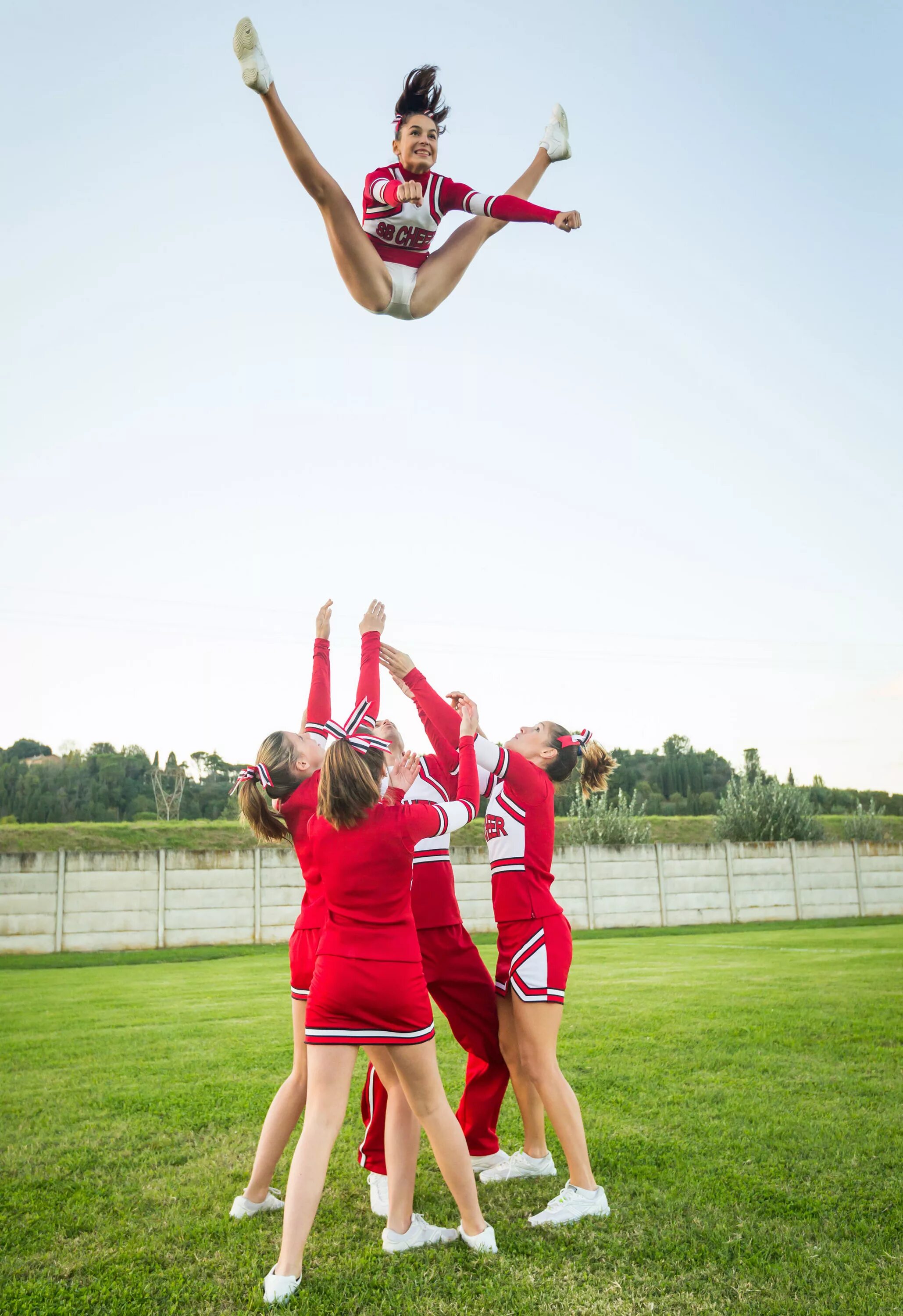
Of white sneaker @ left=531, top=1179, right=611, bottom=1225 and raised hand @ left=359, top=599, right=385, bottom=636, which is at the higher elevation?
raised hand @ left=359, top=599, right=385, bottom=636

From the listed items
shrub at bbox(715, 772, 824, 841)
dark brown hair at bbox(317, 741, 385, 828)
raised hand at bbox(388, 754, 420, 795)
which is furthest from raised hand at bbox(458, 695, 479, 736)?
shrub at bbox(715, 772, 824, 841)

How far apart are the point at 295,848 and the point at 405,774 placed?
73 centimetres

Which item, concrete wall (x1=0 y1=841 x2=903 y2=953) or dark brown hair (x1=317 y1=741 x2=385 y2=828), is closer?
dark brown hair (x1=317 y1=741 x2=385 y2=828)

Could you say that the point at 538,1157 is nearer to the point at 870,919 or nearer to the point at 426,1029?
the point at 426,1029

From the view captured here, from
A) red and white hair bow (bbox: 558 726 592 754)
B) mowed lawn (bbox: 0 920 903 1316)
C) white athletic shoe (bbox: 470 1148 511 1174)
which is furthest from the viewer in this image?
red and white hair bow (bbox: 558 726 592 754)

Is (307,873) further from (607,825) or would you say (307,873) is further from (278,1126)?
(607,825)

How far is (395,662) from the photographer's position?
4.58 meters

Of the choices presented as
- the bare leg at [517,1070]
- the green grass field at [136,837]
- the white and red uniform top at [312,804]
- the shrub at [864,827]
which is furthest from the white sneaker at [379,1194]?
the shrub at [864,827]

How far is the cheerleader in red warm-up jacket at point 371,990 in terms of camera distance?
339 cm

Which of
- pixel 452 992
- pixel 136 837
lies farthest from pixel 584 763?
pixel 136 837

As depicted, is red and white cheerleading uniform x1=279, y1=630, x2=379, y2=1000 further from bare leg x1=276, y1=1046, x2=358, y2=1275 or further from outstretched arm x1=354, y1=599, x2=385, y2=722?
bare leg x1=276, y1=1046, x2=358, y2=1275

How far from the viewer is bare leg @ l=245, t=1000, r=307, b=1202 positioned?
12.9ft

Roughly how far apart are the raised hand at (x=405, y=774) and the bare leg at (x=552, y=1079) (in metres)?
1.25

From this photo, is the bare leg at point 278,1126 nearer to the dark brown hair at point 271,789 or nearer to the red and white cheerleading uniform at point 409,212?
the dark brown hair at point 271,789
